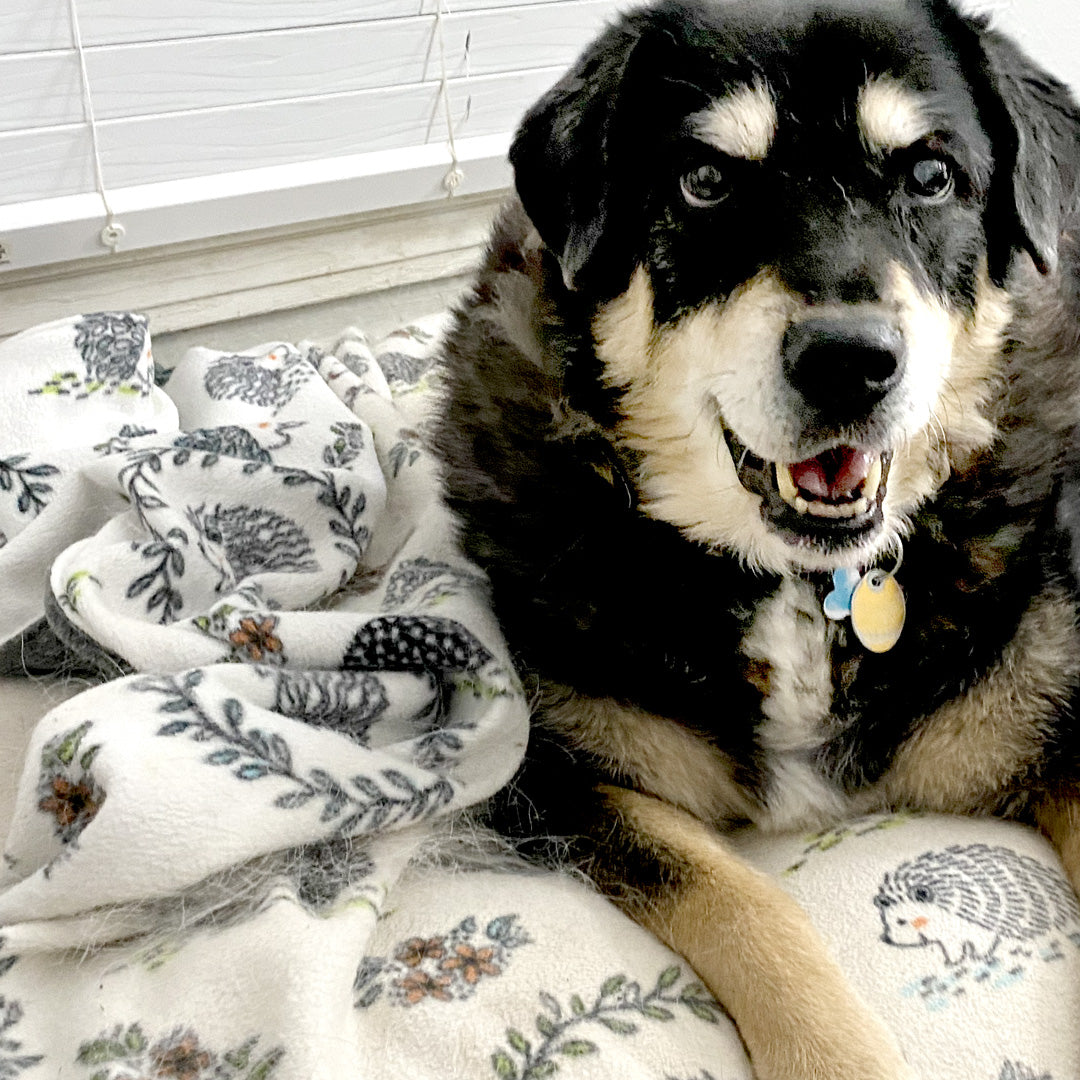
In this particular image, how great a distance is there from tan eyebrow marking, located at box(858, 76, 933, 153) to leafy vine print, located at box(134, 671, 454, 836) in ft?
2.87

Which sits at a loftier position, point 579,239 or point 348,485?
point 579,239

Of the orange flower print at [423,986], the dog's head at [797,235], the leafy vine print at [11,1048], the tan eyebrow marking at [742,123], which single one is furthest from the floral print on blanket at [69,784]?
the tan eyebrow marking at [742,123]

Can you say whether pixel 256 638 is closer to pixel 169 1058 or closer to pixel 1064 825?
pixel 169 1058

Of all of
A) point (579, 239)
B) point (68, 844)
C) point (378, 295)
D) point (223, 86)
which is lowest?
point (378, 295)

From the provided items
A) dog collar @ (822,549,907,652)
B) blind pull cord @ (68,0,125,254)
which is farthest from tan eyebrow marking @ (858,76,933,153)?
blind pull cord @ (68,0,125,254)

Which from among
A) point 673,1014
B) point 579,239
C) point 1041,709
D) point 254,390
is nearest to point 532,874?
point 673,1014

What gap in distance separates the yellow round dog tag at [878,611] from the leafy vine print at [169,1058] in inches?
31.2

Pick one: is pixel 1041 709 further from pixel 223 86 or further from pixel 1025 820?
pixel 223 86

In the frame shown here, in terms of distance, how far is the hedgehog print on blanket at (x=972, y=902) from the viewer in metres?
1.16

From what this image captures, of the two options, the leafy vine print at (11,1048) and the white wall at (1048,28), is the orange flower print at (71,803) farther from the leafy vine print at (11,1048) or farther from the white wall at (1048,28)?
the white wall at (1048,28)

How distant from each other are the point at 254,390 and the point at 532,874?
3.82 feet

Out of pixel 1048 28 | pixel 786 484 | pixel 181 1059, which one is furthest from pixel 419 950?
pixel 1048 28

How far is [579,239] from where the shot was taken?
1291mm

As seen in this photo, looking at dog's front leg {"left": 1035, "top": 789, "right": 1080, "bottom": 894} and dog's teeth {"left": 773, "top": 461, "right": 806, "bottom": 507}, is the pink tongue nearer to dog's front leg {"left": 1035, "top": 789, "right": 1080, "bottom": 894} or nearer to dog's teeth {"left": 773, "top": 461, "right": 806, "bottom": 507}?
dog's teeth {"left": 773, "top": 461, "right": 806, "bottom": 507}
